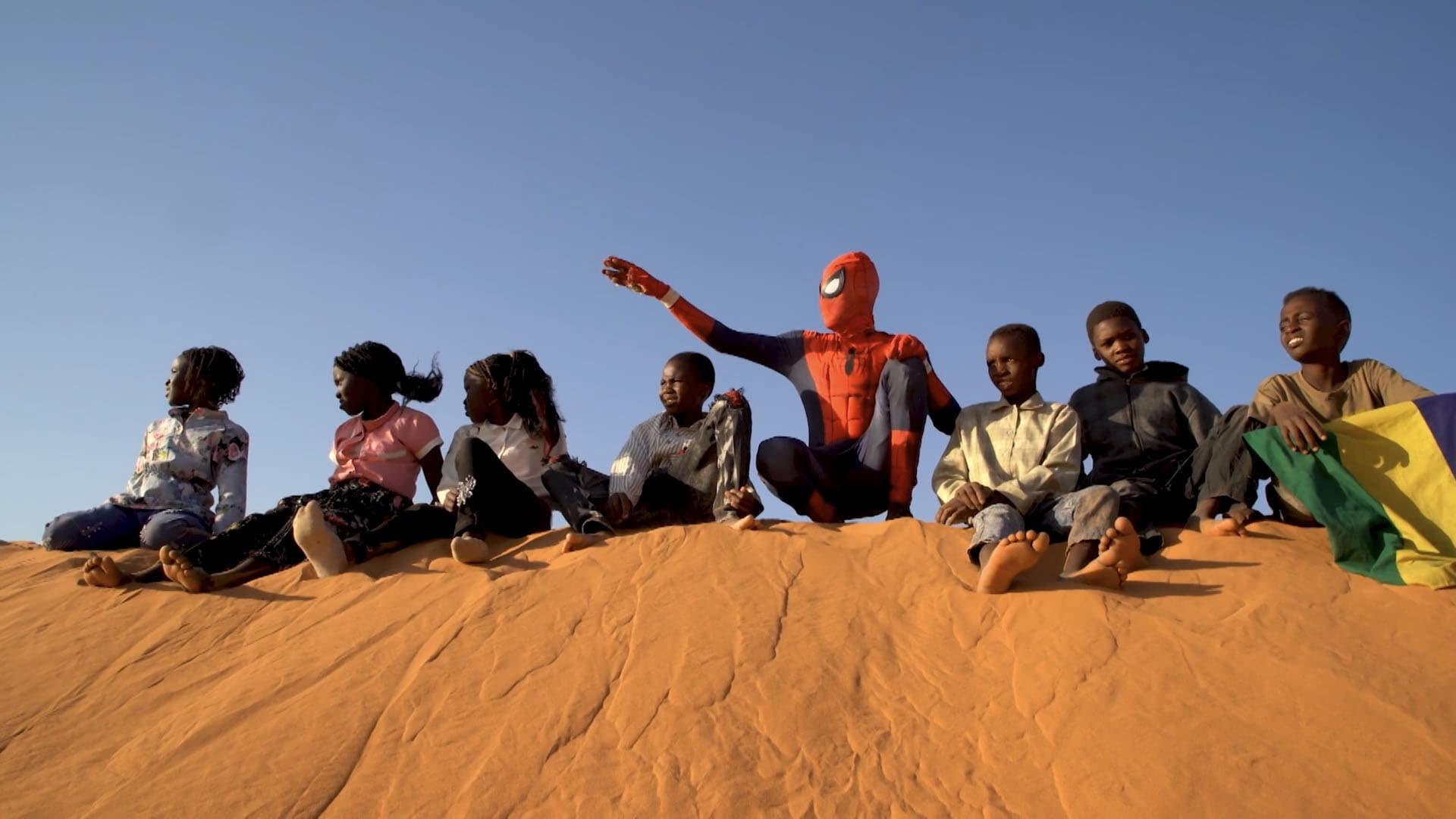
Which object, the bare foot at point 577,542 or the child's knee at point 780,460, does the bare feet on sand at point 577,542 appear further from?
the child's knee at point 780,460

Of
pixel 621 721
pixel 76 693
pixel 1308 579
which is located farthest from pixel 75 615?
pixel 1308 579

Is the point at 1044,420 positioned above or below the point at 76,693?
above

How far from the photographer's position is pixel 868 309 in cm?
671

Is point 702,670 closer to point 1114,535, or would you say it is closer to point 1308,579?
point 1114,535

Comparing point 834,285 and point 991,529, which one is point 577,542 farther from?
point 834,285

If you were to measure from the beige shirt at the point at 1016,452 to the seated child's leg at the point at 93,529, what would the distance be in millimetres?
4552

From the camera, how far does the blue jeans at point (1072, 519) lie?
4.48 metres

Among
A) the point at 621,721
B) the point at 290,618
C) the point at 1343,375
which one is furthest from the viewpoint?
the point at 1343,375

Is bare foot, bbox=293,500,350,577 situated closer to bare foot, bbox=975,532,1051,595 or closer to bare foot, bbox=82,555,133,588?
bare foot, bbox=82,555,133,588

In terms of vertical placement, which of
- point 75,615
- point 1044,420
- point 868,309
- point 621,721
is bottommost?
point 621,721

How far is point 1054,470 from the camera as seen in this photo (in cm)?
509

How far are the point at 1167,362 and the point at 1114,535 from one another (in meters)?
1.88

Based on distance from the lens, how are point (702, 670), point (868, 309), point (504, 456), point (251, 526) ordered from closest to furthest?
point (702, 670) < point (251, 526) < point (504, 456) < point (868, 309)

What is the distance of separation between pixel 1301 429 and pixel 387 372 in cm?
483
